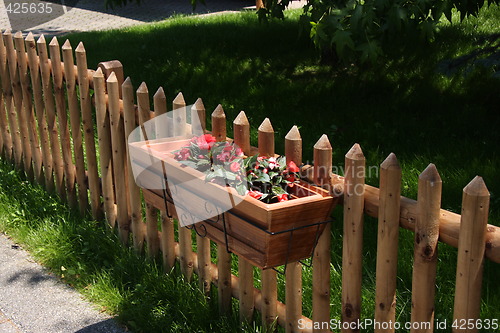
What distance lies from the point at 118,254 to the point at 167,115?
102 cm

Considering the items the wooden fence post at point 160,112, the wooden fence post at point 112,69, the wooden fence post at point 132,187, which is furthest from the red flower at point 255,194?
the wooden fence post at point 112,69

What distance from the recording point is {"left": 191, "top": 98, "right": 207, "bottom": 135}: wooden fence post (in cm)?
327

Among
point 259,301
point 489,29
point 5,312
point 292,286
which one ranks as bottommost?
point 5,312

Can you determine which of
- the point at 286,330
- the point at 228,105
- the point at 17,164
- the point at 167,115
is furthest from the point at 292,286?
the point at 228,105

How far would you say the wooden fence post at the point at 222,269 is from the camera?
10.3 ft

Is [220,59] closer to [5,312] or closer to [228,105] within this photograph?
[228,105]

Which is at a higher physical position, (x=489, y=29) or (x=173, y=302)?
(x=489, y=29)

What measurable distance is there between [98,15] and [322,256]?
45.9 feet

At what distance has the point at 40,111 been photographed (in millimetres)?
4828

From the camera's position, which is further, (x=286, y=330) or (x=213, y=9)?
(x=213, y=9)

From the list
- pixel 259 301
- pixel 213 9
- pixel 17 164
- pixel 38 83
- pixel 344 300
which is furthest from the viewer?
pixel 213 9

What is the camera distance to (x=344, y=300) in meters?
2.66

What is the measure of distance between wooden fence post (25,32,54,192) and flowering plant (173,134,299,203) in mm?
2267
